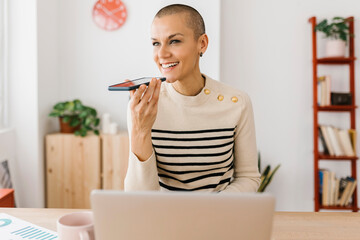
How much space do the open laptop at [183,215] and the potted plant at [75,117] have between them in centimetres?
224

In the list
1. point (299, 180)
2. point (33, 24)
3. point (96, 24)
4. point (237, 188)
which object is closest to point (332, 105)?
point (299, 180)

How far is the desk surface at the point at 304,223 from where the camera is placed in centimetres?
92

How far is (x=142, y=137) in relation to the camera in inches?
41.9

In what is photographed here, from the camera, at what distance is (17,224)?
983 millimetres

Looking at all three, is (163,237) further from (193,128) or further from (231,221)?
(193,128)

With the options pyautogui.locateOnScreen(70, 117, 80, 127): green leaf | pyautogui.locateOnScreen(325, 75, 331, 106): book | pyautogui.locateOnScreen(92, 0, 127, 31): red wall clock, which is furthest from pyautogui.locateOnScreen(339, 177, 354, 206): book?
pyautogui.locateOnScreen(92, 0, 127, 31): red wall clock

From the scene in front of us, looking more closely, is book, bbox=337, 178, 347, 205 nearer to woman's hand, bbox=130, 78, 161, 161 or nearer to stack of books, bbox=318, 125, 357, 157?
stack of books, bbox=318, 125, 357, 157

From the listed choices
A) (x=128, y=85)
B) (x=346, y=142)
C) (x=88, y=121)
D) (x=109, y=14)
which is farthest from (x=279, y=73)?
(x=128, y=85)

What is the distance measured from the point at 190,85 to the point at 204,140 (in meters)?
0.22

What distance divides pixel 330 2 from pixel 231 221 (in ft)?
10.0

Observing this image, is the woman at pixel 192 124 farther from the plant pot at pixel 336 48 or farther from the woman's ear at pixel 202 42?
the plant pot at pixel 336 48

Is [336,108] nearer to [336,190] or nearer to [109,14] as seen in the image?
[336,190]

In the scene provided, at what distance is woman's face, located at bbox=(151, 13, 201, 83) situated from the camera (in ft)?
3.72

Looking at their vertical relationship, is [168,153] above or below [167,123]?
below
